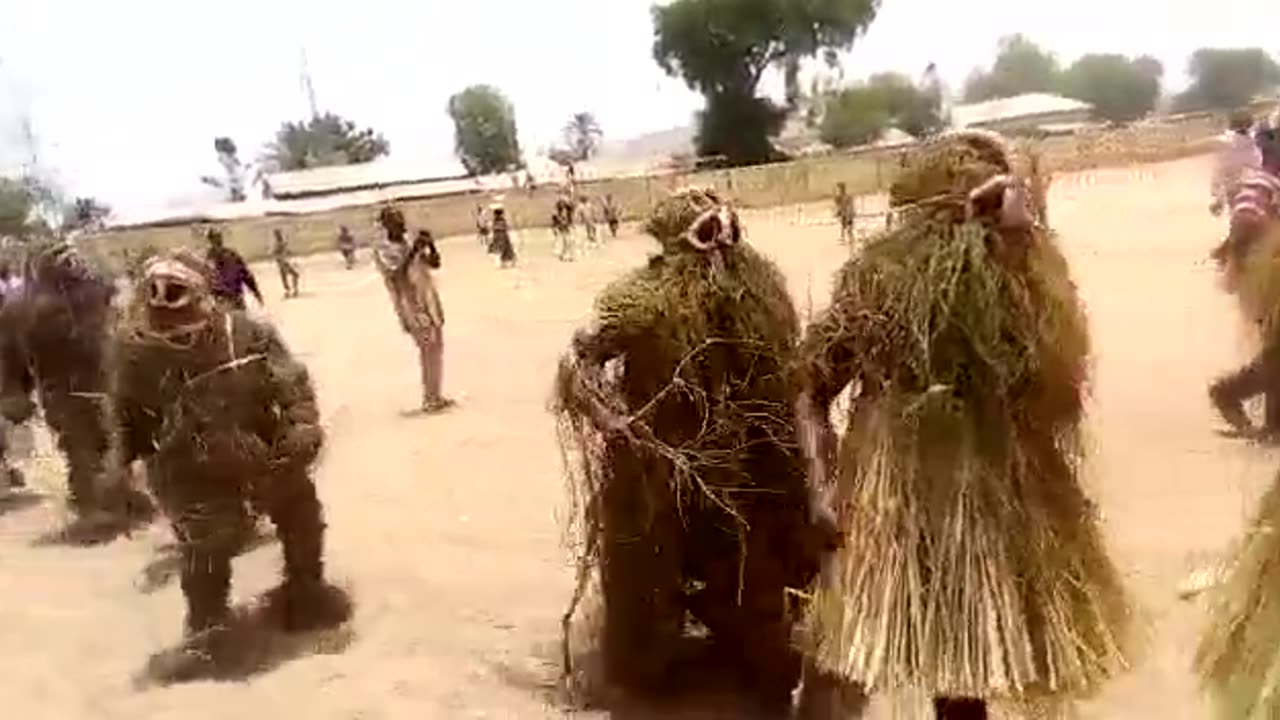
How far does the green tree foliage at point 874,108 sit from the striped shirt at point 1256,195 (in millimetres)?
3240

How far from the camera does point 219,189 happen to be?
57.9ft

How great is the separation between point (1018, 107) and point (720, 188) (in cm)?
628

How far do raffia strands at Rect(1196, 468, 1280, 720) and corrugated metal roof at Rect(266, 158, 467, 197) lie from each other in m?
16.3

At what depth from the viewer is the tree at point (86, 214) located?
37.4 ft

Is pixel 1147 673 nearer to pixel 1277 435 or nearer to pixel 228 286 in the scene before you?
pixel 1277 435

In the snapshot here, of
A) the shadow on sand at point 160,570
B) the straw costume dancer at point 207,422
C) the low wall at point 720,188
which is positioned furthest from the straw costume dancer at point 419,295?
the straw costume dancer at point 207,422

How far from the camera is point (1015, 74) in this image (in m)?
13.9

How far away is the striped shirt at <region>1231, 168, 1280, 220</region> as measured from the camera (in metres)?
8.35

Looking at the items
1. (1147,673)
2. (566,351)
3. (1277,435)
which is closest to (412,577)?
(566,351)

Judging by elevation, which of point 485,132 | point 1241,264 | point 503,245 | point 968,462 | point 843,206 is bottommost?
point 503,245

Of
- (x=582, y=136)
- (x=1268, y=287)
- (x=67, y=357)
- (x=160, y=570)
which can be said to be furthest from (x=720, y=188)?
(x=582, y=136)

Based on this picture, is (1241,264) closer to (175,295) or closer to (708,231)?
(708,231)

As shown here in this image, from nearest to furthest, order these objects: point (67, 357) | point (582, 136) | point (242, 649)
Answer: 1. point (242, 649)
2. point (67, 357)
3. point (582, 136)

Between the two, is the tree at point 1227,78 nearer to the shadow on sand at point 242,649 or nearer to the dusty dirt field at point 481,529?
the dusty dirt field at point 481,529
